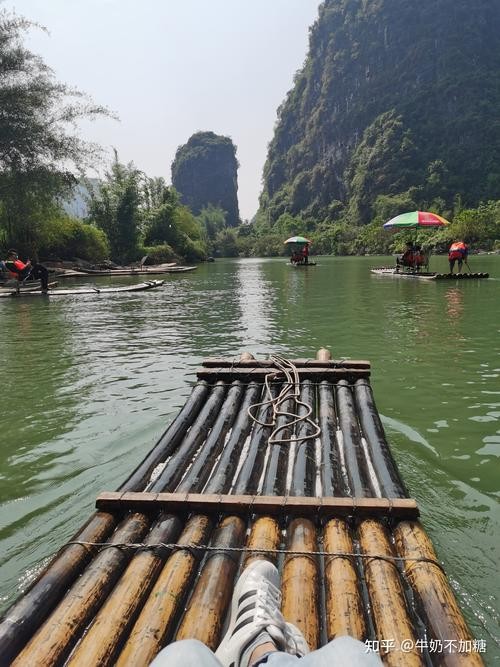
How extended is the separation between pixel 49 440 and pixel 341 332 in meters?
7.35

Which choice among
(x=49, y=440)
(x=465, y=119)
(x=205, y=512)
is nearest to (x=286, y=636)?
(x=205, y=512)

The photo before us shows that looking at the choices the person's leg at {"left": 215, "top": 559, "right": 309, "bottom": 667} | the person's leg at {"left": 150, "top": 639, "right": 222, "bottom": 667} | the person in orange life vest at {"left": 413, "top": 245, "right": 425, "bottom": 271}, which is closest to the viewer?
the person's leg at {"left": 150, "top": 639, "right": 222, "bottom": 667}

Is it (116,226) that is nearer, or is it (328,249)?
(116,226)

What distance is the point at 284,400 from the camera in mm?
4715

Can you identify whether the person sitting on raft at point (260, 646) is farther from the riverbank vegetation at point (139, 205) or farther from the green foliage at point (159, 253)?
the green foliage at point (159, 253)

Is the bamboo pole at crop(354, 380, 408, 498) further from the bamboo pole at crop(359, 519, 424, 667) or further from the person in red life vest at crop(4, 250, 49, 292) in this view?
the person in red life vest at crop(4, 250, 49, 292)

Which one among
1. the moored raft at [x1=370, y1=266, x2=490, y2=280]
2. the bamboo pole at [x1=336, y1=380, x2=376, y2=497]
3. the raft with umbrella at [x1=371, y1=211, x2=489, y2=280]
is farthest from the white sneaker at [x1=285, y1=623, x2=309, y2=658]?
the moored raft at [x1=370, y1=266, x2=490, y2=280]

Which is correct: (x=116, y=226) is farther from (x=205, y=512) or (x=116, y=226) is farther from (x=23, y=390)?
(x=205, y=512)

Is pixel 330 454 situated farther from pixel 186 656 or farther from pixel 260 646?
pixel 186 656

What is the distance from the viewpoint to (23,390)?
22.9 feet

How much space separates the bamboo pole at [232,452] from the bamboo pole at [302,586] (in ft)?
2.39

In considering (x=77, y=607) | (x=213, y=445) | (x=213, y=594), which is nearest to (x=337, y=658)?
(x=213, y=594)

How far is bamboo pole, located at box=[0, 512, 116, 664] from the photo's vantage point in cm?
196

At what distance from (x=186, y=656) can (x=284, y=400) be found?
3169 millimetres
